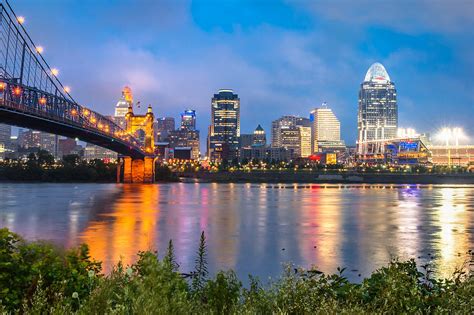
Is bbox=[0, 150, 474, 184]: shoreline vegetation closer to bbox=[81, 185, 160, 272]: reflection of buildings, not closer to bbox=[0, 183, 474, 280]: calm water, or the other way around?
bbox=[0, 183, 474, 280]: calm water

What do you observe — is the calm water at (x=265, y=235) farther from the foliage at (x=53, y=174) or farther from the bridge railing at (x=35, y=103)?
the foliage at (x=53, y=174)

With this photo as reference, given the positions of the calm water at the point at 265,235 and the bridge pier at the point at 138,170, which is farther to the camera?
the bridge pier at the point at 138,170

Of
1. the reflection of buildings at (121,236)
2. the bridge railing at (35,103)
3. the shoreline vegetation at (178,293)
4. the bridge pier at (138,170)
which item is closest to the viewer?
the shoreline vegetation at (178,293)

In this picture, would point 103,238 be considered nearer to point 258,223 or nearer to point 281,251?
point 281,251

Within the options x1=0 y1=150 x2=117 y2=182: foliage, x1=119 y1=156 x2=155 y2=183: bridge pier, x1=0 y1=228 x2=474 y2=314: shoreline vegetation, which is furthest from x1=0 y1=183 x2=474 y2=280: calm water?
x1=0 y1=150 x2=117 y2=182: foliage

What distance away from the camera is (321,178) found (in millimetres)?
165000

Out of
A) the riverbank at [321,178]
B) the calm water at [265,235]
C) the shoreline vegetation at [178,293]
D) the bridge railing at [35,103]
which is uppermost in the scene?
the bridge railing at [35,103]

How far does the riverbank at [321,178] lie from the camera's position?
160750 millimetres

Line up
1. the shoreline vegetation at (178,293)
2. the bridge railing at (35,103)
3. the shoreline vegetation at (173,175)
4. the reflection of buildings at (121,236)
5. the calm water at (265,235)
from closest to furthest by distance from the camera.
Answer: the shoreline vegetation at (178,293) → the calm water at (265,235) → the reflection of buildings at (121,236) → the bridge railing at (35,103) → the shoreline vegetation at (173,175)

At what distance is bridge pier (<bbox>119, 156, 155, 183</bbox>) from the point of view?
397 ft

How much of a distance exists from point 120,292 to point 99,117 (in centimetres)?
9539

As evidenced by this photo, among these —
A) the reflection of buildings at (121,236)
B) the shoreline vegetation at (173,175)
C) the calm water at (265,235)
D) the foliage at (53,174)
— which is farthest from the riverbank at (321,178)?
the reflection of buildings at (121,236)

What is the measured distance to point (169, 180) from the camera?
144250 mm

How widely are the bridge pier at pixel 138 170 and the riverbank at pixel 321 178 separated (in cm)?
3596
